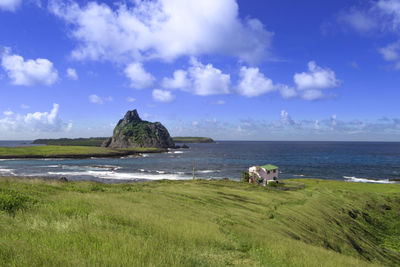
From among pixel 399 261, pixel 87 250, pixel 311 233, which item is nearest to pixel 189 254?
pixel 87 250

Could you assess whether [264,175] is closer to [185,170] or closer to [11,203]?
[185,170]

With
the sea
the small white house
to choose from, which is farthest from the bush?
the sea

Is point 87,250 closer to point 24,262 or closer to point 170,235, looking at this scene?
point 24,262

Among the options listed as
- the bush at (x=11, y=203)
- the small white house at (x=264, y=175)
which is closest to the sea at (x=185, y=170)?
the small white house at (x=264, y=175)

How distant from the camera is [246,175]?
54.8m

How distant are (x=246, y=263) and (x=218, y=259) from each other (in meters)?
1.06

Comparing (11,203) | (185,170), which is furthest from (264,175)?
(11,203)

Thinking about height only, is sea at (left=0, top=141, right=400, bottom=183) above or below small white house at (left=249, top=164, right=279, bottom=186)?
below

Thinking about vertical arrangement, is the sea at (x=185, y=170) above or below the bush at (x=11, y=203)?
below

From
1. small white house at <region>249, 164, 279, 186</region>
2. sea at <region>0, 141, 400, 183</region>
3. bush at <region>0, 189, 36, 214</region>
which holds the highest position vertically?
bush at <region>0, 189, 36, 214</region>

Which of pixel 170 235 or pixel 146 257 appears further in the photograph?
pixel 170 235

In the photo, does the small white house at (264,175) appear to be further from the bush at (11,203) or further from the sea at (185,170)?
the bush at (11,203)

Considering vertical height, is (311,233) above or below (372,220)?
above

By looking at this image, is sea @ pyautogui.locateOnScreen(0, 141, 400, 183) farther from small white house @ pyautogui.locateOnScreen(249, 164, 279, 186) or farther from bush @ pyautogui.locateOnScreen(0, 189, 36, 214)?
bush @ pyautogui.locateOnScreen(0, 189, 36, 214)
